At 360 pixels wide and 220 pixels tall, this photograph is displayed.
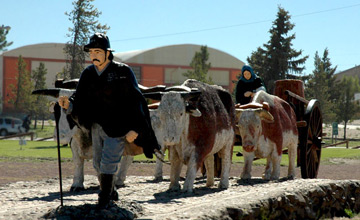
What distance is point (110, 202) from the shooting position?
6.39m

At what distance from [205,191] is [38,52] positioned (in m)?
45.8

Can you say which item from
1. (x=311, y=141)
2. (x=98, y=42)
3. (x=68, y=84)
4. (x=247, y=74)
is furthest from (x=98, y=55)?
(x=311, y=141)

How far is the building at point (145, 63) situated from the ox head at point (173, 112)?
139 ft

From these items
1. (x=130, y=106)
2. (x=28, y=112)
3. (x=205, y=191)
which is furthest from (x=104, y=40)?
(x=28, y=112)

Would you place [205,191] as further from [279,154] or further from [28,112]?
[28,112]

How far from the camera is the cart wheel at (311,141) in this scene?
40.1ft

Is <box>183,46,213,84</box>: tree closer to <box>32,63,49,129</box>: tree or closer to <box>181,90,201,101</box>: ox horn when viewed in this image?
<box>32,63,49,129</box>: tree

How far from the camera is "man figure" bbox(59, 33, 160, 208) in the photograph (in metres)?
6.29

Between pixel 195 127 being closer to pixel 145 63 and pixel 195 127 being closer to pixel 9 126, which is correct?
pixel 9 126

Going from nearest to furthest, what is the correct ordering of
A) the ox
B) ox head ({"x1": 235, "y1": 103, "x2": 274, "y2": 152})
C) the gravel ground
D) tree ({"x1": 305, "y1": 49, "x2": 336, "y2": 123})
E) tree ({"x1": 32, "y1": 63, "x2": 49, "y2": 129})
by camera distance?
the gravel ground
the ox
ox head ({"x1": 235, "y1": 103, "x2": 274, "y2": 152})
tree ({"x1": 305, "y1": 49, "x2": 336, "y2": 123})
tree ({"x1": 32, "y1": 63, "x2": 49, "y2": 129})

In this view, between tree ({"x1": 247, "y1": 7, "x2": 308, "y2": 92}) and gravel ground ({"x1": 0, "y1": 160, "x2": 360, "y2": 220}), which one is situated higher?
tree ({"x1": 247, "y1": 7, "x2": 308, "y2": 92})

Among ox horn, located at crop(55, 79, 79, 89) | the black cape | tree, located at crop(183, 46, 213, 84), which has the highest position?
tree, located at crop(183, 46, 213, 84)

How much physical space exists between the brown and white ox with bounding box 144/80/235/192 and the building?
41.1 m

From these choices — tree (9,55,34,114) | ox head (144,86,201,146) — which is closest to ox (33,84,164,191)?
ox head (144,86,201,146)
